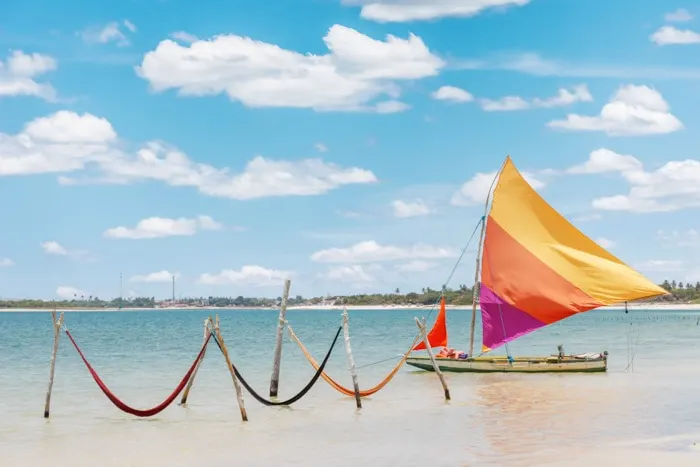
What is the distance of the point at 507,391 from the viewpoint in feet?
106

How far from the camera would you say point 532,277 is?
3628cm

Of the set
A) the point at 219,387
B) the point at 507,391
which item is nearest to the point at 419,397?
the point at 507,391

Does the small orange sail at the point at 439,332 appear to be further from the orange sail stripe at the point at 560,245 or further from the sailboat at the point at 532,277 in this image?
the orange sail stripe at the point at 560,245

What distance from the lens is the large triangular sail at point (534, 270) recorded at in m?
35.0

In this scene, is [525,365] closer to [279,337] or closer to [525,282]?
[525,282]

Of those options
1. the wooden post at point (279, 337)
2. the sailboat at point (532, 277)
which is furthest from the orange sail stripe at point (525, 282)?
the wooden post at point (279, 337)

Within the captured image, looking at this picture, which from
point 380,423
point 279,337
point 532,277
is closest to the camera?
point 380,423

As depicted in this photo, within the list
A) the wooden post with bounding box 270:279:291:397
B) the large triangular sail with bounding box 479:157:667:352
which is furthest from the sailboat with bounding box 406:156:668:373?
the wooden post with bounding box 270:279:291:397

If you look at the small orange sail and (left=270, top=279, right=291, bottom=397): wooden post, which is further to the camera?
the small orange sail

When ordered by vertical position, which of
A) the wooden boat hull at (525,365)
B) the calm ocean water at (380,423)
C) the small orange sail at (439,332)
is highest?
the small orange sail at (439,332)

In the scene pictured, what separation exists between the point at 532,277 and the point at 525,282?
1.15 ft

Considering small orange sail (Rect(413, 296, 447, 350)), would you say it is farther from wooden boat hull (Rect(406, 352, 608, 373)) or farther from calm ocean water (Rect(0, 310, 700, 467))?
calm ocean water (Rect(0, 310, 700, 467))

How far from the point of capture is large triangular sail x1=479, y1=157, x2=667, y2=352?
35.0 metres

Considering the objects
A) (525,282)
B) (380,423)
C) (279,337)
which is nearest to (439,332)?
(525,282)
